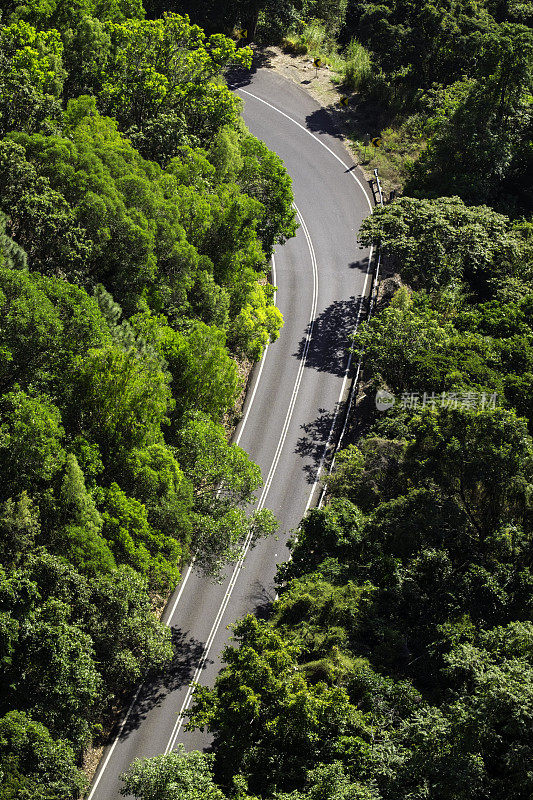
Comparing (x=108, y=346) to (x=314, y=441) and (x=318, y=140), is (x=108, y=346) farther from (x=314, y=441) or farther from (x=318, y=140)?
(x=318, y=140)

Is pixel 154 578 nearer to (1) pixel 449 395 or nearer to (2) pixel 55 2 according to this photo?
(1) pixel 449 395

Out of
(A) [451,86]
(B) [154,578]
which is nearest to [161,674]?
(B) [154,578]

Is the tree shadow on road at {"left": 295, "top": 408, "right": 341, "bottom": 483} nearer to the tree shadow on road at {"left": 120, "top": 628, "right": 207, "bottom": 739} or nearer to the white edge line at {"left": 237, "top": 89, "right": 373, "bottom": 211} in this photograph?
the tree shadow on road at {"left": 120, "top": 628, "right": 207, "bottom": 739}

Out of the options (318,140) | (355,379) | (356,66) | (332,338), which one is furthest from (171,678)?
(356,66)

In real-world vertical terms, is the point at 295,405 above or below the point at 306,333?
below

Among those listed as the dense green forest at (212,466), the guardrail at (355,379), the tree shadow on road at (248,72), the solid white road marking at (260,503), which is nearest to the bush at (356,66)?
the tree shadow on road at (248,72)

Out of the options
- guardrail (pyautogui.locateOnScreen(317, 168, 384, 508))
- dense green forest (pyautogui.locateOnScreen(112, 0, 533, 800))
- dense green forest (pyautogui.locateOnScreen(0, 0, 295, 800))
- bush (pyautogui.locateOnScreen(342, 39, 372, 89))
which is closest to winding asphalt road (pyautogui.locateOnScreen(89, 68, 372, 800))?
guardrail (pyautogui.locateOnScreen(317, 168, 384, 508))

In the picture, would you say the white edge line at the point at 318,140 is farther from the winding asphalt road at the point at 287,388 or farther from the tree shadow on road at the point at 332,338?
the tree shadow on road at the point at 332,338
